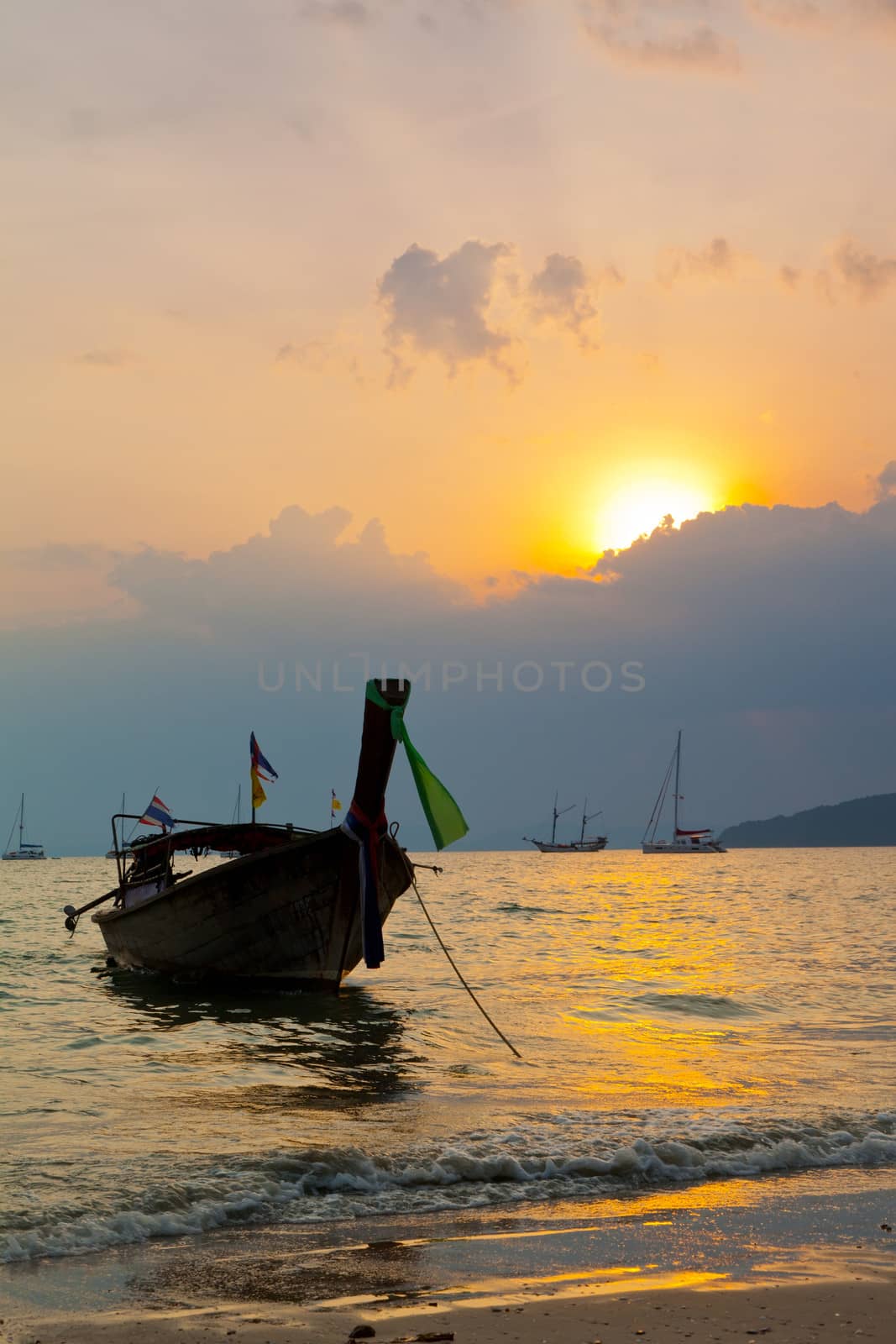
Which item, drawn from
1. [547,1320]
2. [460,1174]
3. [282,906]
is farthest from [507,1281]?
[282,906]

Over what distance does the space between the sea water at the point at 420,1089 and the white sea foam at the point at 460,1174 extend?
0.9 inches

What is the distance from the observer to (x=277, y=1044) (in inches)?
580

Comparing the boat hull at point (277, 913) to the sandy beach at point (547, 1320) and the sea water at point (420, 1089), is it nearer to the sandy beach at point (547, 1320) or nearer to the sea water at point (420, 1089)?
the sea water at point (420, 1089)

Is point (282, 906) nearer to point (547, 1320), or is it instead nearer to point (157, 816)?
point (157, 816)

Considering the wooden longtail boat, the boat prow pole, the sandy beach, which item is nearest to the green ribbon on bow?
the boat prow pole

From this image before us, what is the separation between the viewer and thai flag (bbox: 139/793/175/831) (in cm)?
2353

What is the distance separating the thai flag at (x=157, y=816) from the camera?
23.5m

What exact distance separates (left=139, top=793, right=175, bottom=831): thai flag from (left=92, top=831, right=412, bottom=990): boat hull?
149 inches

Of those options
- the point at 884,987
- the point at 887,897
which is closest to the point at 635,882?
the point at 887,897

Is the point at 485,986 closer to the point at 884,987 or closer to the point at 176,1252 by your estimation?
the point at 884,987

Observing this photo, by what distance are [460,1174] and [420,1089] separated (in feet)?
11.7

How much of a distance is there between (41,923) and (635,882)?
5256cm

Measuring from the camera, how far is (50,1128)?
998cm

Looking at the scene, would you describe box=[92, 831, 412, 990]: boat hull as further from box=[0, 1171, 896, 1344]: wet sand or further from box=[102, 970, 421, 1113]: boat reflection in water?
box=[0, 1171, 896, 1344]: wet sand
